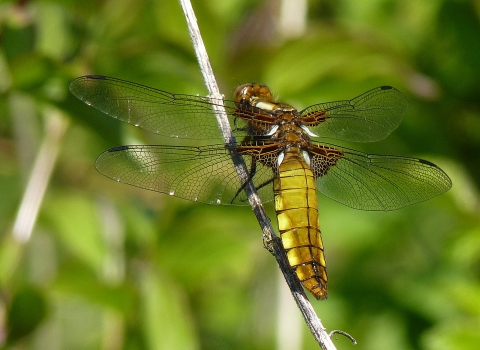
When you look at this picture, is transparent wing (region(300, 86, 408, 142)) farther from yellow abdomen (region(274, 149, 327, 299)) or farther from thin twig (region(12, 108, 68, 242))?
thin twig (region(12, 108, 68, 242))

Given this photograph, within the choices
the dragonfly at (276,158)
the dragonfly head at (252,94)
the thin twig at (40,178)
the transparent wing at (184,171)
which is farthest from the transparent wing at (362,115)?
the thin twig at (40,178)

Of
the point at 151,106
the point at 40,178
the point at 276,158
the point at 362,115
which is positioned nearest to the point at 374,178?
the point at 362,115

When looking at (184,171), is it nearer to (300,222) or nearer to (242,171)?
(242,171)

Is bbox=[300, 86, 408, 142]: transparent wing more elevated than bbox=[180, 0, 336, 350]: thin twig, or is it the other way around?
bbox=[300, 86, 408, 142]: transparent wing

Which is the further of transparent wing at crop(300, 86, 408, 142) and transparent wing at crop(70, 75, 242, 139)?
transparent wing at crop(300, 86, 408, 142)

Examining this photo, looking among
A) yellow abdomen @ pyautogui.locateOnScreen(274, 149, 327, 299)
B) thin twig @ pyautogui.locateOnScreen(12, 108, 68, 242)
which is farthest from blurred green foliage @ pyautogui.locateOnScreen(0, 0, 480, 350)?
yellow abdomen @ pyautogui.locateOnScreen(274, 149, 327, 299)

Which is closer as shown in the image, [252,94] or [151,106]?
[151,106]

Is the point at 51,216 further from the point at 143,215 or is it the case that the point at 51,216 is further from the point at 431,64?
the point at 431,64
